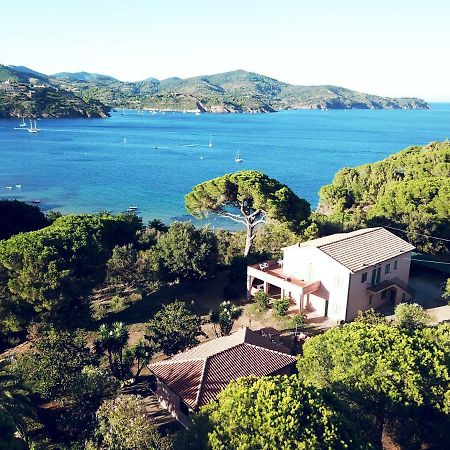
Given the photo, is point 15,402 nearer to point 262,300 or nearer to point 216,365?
point 216,365

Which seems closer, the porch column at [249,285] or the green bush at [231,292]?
the porch column at [249,285]

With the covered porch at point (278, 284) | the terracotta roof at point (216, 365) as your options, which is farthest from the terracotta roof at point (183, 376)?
the covered porch at point (278, 284)

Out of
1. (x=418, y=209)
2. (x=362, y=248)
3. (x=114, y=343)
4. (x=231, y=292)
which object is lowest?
(x=231, y=292)

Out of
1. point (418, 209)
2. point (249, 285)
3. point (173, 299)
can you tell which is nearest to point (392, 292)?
point (249, 285)

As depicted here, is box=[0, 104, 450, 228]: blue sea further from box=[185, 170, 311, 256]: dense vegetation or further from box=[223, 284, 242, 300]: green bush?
box=[223, 284, 242, 300]: green bush

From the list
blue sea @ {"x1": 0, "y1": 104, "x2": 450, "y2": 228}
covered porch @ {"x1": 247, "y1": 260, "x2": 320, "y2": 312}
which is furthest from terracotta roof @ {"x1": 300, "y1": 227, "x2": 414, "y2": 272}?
blue sea @ {"x1": 0, "y1": 104, "x2": 450, "y2": 228}

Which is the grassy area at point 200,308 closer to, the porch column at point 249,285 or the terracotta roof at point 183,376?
the porch column at point 249,285
